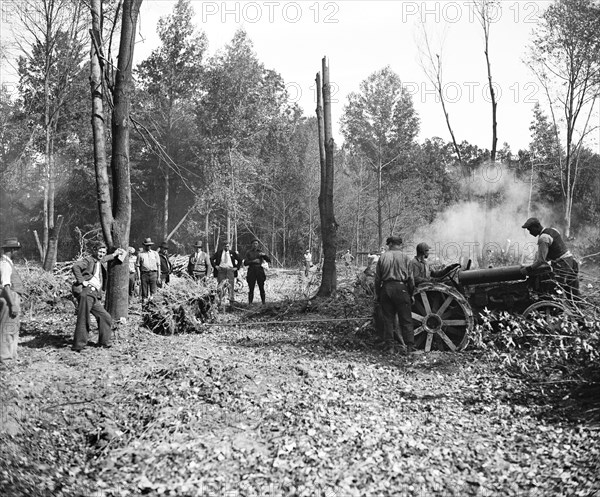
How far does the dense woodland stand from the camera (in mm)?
28172

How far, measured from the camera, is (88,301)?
29.8 ft

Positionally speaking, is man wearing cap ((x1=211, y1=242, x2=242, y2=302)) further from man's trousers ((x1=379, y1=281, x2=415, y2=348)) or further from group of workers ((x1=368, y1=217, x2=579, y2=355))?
man's trousers ((x1=379, y1=281, x2=415, y2=348))

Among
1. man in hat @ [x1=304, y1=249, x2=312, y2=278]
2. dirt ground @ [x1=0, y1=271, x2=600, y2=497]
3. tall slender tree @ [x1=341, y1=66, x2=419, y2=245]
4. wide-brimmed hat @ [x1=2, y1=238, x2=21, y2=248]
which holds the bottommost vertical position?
dirt ground @ [x1=0, y1=271, x2=600, y2=497]

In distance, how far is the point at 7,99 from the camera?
40719 mm

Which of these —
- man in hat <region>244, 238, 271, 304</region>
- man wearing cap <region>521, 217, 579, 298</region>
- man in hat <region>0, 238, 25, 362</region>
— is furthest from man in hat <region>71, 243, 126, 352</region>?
man wearing cap <region>521, 217, 579, 298</region>

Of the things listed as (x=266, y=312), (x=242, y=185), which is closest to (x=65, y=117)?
(x=242, y=185)

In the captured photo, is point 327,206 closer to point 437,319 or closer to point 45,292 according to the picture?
point 437,319

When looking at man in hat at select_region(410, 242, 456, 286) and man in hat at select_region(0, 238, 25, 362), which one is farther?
man in hat at select_region(410, 242, 456, 286)

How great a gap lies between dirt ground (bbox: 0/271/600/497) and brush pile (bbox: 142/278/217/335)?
6.34 ft

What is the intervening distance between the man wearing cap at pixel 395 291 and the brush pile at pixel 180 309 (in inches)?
154

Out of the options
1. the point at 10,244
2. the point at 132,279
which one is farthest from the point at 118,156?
the point at 132,279

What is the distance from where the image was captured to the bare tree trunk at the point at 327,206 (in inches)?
573

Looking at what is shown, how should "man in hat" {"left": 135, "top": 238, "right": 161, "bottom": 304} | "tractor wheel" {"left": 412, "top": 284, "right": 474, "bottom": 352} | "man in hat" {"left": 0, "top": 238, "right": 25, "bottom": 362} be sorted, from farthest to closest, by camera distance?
"man in hat" {"left": 135, "top": 238, "right": 161, "bottom": 304} < "tractor wheel" {"left": 412, "top": 284, "right": 474, "bottom": 352} < "man in hat" {"left": 0, "top": 238, "right": 25, "bottom": 362}

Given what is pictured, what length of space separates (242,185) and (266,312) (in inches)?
916
